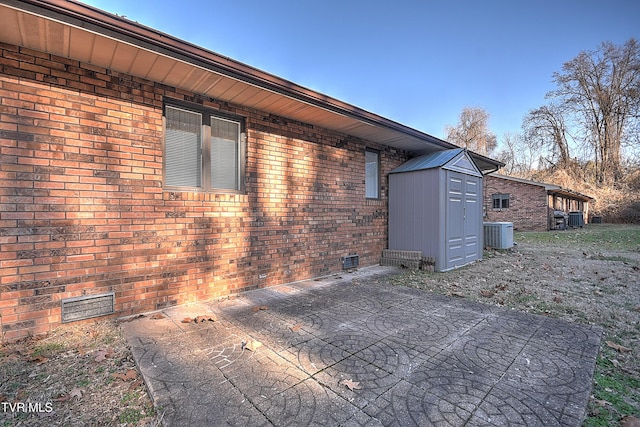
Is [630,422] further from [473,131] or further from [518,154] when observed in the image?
[518,154]

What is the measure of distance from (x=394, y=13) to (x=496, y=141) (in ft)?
91.2

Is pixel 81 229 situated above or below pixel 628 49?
below

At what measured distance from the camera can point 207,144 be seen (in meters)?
4.39

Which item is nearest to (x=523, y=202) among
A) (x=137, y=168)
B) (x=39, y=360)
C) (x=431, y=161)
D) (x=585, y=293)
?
(x=431, y=161)

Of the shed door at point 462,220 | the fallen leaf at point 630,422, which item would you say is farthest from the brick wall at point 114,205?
the fallen leaf at point 630,422

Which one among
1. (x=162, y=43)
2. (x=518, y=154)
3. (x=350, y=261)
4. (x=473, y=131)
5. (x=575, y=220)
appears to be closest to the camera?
(x=162, y=43)

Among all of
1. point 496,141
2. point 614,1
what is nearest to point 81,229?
point 614,1

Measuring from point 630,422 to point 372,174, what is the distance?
19.2 feet

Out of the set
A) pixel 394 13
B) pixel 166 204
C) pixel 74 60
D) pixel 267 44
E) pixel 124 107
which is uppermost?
pixel 394 13

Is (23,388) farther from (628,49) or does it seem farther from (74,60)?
(628,49)

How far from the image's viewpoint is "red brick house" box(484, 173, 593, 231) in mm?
19438

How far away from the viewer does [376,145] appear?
7074 millimetres

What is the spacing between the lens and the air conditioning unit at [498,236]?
33.0 ft

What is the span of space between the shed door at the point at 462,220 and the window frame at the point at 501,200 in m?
15.6
